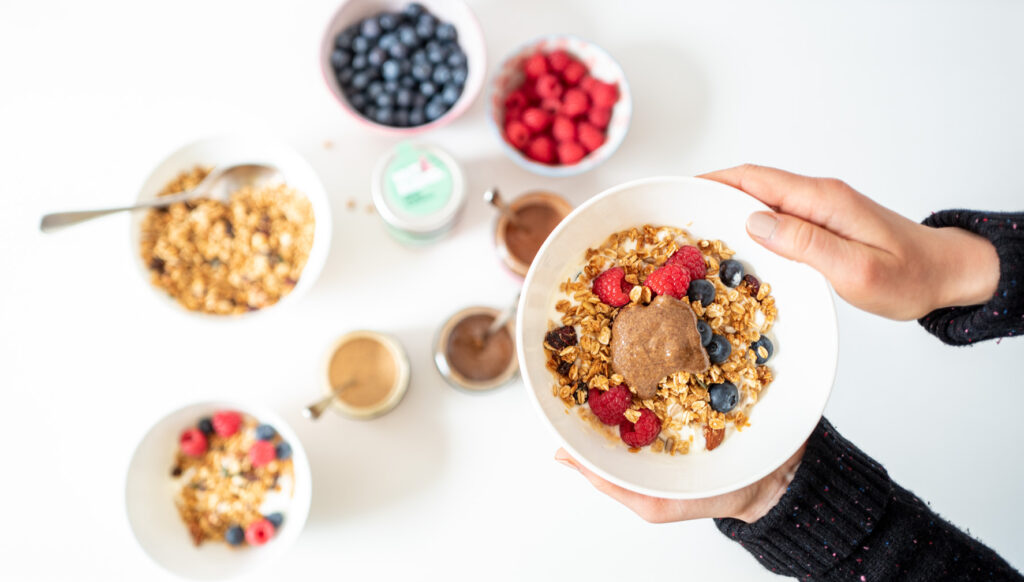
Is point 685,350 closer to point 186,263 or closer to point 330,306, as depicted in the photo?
point 330,306

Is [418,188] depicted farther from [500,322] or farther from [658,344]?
[658,344]

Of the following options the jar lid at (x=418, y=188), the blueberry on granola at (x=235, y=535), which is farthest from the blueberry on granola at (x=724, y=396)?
the blueberry on granola at (x=235, y=535)

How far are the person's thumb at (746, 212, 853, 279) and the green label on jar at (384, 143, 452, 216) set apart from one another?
49 cm

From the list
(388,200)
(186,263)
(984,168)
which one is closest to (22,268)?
(186,263)

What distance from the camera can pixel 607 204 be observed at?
628 mm

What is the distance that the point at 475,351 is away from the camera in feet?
3.29

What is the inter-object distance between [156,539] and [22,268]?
19.8 inches

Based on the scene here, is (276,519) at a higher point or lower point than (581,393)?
lower

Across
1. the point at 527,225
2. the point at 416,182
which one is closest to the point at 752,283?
the point at 527,225

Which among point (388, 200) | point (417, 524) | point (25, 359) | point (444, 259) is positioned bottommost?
point (417, 524)

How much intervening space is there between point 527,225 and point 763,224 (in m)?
0.45

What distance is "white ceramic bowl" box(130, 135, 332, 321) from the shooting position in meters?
0.95

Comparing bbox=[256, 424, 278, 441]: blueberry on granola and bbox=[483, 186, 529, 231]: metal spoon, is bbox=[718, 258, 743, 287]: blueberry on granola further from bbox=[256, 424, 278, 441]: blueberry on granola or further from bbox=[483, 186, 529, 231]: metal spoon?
bbox=[256, 424, 278, 441]: blueberry on granola

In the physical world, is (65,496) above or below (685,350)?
below
